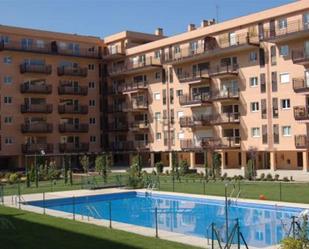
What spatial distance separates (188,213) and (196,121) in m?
31.2

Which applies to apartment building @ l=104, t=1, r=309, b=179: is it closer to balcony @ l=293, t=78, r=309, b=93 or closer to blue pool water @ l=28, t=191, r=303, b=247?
balcony @ l=293, t=78, r=309, b=93

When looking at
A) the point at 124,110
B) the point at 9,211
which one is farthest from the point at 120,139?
the point at 9,211

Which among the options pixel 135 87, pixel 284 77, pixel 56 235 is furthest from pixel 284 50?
pixel 56 235

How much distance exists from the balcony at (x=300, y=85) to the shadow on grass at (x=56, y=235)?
3008 centimetres

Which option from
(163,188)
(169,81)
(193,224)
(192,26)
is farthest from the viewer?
(192,26)

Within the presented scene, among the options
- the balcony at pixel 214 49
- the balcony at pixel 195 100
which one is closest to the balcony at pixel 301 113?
the balcony at pixel 214 49

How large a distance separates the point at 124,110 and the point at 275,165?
2342 cm

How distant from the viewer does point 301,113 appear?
46.6 m

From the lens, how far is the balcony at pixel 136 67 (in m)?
63.1

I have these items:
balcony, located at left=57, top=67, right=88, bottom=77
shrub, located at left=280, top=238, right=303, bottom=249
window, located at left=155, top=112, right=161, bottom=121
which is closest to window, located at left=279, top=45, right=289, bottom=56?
window, located at left=155, top=112, right=161, bottom=121

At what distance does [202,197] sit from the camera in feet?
97.8

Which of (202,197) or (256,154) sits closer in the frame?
(202,197)

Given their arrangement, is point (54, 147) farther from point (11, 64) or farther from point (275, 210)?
point (275, 210)

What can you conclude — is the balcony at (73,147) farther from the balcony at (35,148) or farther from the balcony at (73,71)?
the balcony at (73,71)
